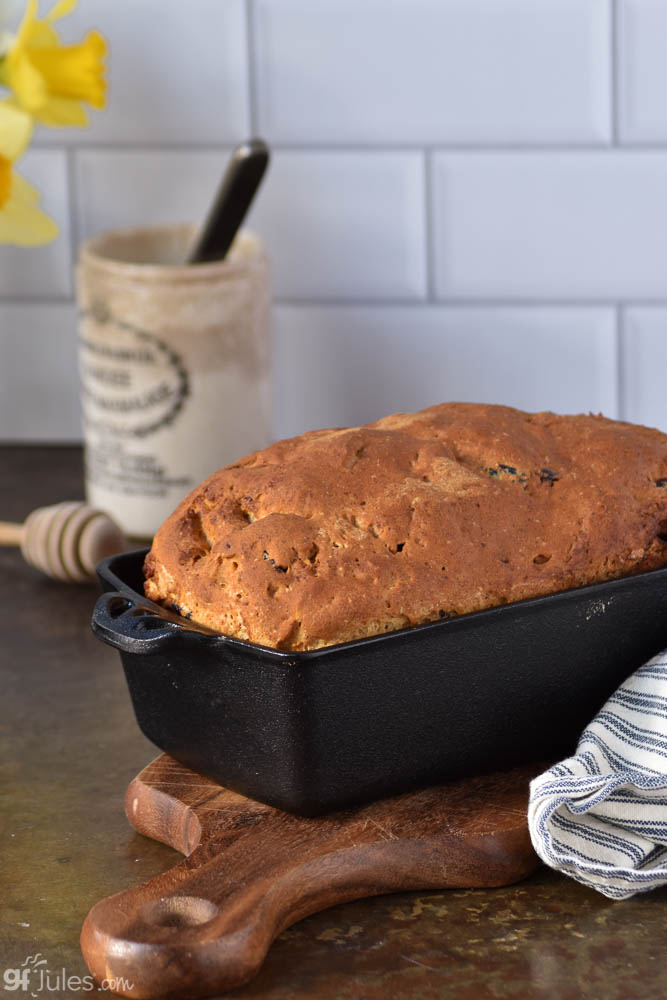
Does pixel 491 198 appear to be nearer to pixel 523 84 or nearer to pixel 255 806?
pixel 523 84

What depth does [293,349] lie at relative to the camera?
137 cm

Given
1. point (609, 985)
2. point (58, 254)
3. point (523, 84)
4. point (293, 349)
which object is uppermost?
point (523, 84)

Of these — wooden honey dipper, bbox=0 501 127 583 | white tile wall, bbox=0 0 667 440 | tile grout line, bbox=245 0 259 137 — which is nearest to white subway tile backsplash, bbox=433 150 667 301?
white tile wall, bbox=0 0 667 440

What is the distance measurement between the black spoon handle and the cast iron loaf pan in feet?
1.49

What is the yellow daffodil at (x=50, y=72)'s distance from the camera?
74cm

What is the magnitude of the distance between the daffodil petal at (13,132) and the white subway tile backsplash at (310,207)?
2.04 feet

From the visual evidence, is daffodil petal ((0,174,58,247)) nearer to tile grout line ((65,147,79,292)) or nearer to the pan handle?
the pan handle

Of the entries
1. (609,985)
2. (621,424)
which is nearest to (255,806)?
(609,985)

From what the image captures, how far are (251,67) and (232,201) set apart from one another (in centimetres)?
27

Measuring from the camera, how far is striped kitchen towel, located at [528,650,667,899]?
0.64m

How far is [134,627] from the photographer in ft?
2.15

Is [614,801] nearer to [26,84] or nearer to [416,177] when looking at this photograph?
[26,84]

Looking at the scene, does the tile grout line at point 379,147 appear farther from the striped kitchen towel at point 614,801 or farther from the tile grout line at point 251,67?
the striped kitchen towel at point 614,801

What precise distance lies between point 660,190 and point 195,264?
0.45 m
